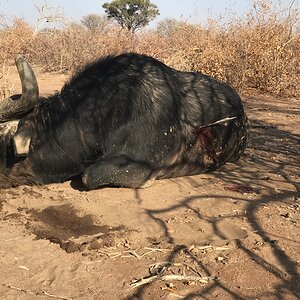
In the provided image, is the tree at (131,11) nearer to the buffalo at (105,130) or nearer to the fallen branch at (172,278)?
the buffalo at (105,130)

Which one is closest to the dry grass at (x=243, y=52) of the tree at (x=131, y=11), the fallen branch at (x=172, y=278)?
the fallen branch at (x=172, y=278)

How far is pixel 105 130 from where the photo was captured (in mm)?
4875

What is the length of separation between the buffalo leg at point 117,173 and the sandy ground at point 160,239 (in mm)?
107

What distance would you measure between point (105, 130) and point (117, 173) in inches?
19.6

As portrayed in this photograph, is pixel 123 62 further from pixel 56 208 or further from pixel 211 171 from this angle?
pixel 56 208

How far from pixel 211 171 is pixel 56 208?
210cm

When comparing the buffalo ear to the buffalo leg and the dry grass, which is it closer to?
the buffalo leg

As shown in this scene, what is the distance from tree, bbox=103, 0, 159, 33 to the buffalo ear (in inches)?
1205

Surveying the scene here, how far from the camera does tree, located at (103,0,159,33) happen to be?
34.4 meters

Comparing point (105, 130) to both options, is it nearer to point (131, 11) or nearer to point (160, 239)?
point (160, 239)

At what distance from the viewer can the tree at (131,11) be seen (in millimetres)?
34406

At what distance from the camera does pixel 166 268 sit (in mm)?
3184

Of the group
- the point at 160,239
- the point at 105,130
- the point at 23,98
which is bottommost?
the point at 160,239

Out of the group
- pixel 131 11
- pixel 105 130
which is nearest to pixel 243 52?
pixel 105 130
